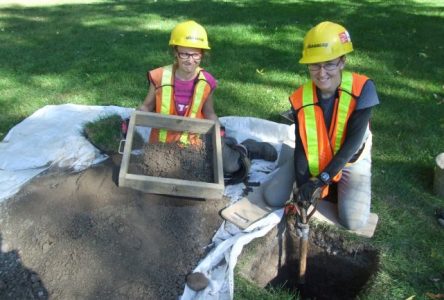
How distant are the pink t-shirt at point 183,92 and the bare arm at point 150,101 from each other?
192 millimetres

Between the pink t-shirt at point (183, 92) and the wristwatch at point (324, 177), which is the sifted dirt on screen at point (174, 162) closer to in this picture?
the pink t-shirt at point (183, 92)

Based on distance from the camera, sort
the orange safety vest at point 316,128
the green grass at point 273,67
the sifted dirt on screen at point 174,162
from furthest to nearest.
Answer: the sifted dirt on screen at point 174,162, the green grass at point 273,67, the orange safety vest at point 316,128

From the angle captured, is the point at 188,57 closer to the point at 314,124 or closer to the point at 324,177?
the point at 314,124

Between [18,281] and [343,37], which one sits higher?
[343,37]

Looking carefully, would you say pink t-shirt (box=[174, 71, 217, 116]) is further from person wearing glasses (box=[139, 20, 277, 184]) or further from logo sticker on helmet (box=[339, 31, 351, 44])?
logo sticker on helmet (box=[339, 31, 351, 44])

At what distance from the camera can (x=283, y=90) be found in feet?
17.3

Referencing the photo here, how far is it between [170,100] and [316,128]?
50.3 inches

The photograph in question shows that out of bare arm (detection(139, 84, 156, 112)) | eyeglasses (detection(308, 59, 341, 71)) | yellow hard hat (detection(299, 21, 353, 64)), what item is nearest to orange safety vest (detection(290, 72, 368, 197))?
eyeglasses (detection(308, 59, 341, 71))

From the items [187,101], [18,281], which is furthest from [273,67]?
[18,281]

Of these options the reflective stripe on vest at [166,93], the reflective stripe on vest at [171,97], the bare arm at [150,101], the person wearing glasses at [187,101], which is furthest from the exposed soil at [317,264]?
the bare arm at [150,101]

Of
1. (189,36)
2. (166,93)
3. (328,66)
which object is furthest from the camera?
(166,93)

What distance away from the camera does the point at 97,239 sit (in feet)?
9.95

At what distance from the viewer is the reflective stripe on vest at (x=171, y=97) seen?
373 centimetres

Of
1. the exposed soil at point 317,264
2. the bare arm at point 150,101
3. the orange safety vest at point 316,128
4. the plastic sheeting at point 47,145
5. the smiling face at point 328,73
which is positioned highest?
the smiling face at point 328,73
